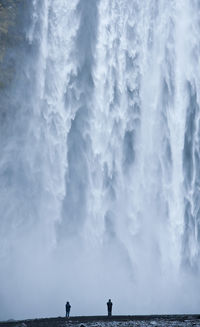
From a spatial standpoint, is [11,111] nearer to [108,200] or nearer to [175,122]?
[108,200]

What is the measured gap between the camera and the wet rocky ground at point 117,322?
21.2 m

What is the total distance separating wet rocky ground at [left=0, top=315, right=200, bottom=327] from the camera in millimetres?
21250

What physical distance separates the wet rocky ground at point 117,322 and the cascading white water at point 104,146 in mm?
6501

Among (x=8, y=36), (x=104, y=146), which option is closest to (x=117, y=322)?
(x=104, y=146)

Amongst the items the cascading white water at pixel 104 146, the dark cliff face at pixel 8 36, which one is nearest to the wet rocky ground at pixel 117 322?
the cascading white water at pixel 104 146

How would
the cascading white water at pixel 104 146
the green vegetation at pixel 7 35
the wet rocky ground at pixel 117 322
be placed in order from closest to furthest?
the wet rocky ground at pixel 117 322 → the cascading white water at pixel 104 146 → the green vegetation at pixel 7 35

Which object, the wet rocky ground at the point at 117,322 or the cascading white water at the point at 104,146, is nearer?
the wet rocky ground at the point at 117,322

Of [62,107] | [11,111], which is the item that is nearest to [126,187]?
[62,107]

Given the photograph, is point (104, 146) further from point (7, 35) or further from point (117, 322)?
point (117, 322)

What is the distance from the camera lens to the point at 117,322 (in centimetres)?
2178

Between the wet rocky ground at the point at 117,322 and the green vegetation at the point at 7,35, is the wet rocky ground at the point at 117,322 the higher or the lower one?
the lower one

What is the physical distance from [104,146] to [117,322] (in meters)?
13.9

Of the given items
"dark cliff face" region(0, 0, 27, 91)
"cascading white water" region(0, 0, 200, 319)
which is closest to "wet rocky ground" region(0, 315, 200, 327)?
"cascading white water" region(0, 0, 200, 319)

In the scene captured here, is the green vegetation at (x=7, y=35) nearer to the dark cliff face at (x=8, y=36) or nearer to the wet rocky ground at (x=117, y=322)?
the dark cliff face at (x=8, y=36)
